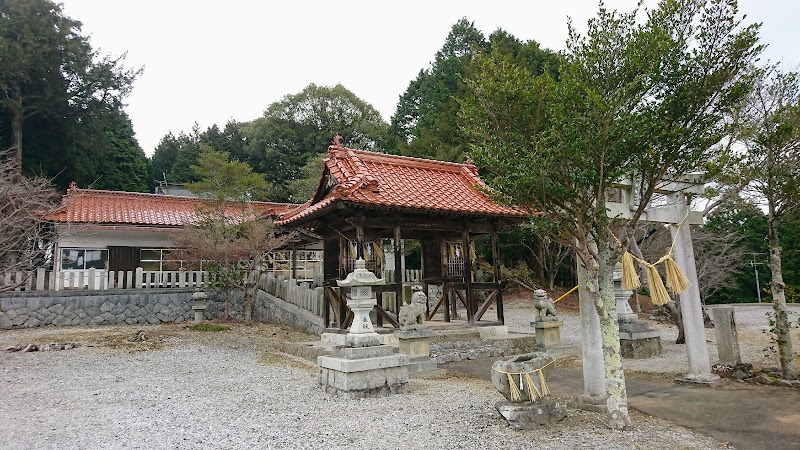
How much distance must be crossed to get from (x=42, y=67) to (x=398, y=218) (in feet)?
73.9

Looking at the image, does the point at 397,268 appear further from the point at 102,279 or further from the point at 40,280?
the point at 40,280

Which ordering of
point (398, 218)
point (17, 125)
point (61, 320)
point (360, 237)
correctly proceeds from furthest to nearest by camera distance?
1. point (17, 125)
2. point (61, 320)
3. point (398, 218)
4. point (360, 237)

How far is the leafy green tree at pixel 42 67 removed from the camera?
72.5ft

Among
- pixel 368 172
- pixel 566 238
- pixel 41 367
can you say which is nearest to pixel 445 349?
pixel 368 172

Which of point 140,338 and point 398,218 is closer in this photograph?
point 398,218

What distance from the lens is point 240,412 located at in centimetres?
616

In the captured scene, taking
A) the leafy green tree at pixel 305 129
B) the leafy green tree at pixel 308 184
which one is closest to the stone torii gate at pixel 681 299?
the leafy green tree at pixel 308 184

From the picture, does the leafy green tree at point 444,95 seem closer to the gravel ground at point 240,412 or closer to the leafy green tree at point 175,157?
the gravel ground at point 240,412

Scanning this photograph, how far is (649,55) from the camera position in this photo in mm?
4625

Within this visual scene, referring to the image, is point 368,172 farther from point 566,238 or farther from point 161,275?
point 161,275

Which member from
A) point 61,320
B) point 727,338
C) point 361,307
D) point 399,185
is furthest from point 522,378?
point 61,320

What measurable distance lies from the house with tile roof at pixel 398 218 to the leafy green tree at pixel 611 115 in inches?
181

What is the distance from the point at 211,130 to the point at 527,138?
133 feet

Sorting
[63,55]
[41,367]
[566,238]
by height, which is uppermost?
[63,55]
